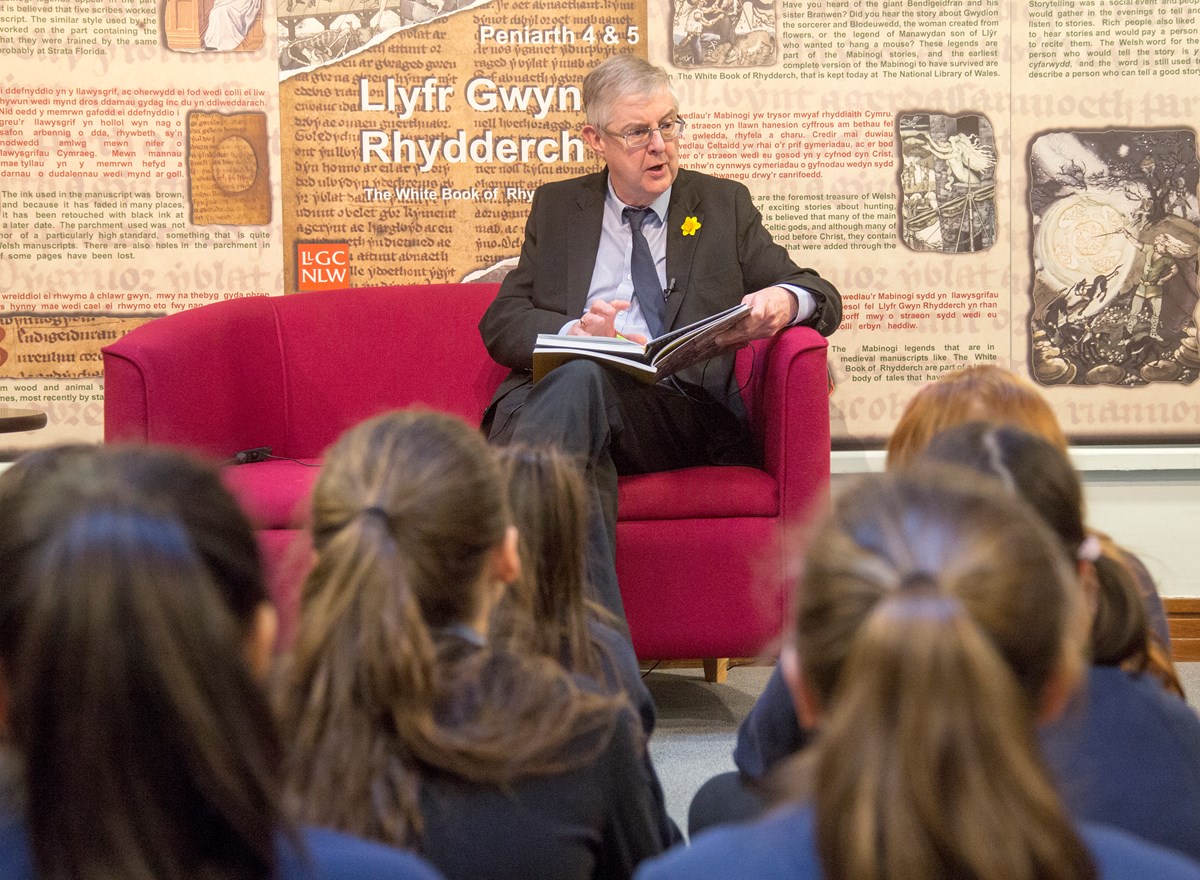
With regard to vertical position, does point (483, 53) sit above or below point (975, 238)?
above

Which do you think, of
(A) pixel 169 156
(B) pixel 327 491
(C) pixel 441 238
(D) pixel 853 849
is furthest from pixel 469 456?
(A) pixel 169 156

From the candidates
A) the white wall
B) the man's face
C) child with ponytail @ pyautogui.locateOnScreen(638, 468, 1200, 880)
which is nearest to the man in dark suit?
the man's face

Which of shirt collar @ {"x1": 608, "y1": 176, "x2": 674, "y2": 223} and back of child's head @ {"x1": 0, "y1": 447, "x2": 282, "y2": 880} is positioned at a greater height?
shirt collar @ {"x1": 608, "y1": 176, "x2": 674, "y2": 223}

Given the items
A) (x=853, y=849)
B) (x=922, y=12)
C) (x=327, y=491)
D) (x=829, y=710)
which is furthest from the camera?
(x=922, y=12)

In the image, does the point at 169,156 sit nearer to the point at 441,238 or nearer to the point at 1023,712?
the point at 441,238

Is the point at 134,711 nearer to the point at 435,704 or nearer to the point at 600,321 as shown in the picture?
the point at 435,704

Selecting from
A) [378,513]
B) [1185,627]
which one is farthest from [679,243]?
[378,513]

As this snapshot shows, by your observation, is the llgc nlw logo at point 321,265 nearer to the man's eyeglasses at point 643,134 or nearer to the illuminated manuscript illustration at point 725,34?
the man's eyeglasses at point 643,134

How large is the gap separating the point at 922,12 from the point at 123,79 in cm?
211

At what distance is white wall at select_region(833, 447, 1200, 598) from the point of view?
3.51m

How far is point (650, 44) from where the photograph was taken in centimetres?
350

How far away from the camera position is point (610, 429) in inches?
108

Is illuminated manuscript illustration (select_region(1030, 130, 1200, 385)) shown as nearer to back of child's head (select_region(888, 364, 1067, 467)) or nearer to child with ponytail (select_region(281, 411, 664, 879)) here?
back of child's head (select_region(888, 364, 1067, 467))

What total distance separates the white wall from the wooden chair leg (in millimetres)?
616
